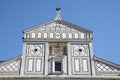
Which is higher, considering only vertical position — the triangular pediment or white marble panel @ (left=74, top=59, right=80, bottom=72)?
the triangular pediment

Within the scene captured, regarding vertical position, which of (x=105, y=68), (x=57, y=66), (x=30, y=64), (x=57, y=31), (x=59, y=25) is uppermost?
(x=59, y=25)

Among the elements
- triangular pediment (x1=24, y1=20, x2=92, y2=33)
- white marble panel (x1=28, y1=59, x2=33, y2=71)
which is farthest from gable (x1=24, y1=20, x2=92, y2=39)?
white marble panel (x1=28, y1=59, x2=33, y2=71)

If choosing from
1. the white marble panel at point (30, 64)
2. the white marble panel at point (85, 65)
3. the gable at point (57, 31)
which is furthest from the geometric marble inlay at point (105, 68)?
the white marble panel at point (30, 64)

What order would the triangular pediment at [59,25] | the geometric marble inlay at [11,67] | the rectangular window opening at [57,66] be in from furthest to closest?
1. the triangular pediment at [59,25]
2. the rectangular window opening at [57,66]
3. the geometric marble inlay at [11,67]

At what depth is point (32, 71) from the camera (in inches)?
641

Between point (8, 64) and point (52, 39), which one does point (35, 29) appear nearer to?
point (52, 39)

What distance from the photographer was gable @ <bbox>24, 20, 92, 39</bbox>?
17875mm

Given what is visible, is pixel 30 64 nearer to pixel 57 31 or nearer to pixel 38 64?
pixel 38 64

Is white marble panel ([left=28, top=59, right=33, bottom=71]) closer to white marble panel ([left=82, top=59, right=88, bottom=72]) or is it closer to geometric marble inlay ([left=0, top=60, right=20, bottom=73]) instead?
geometric marble inlay ([left=0, top=60, right=20, bottom=73])

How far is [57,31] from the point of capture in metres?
18.2

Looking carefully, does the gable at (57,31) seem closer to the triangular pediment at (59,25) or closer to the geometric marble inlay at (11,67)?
the triangular pediment at (59,25)

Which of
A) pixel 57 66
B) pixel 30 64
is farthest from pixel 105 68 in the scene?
pixel 30 64

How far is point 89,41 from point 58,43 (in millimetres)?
2153

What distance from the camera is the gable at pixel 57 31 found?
17.9 meters
